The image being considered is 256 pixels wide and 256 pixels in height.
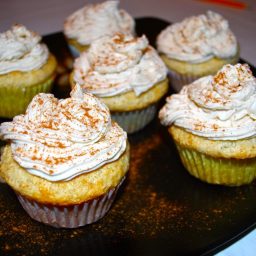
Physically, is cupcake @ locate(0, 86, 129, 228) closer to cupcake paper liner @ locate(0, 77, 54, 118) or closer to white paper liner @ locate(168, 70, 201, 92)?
cupcake paper liner @ locate(0, 77, 54, 118)

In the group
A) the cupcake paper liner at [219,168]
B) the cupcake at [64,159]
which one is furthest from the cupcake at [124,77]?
the cupcake at [64,159]

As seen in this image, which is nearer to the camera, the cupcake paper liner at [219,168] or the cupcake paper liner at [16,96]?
the cupcake paper liner at [219,168]

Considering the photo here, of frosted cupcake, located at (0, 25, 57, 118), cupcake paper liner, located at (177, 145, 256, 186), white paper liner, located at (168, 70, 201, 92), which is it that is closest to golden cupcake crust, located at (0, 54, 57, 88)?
frosted cupcake, located at (0, 25, 57, 118)

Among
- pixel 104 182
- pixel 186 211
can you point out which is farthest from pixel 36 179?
pixel 186 211

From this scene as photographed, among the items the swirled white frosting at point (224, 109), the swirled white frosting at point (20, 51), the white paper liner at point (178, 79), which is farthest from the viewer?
the white paper liner at point (178, 79)

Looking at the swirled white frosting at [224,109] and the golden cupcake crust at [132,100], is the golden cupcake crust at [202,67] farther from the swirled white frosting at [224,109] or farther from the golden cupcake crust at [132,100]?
the swirled white frosting at [224,109]

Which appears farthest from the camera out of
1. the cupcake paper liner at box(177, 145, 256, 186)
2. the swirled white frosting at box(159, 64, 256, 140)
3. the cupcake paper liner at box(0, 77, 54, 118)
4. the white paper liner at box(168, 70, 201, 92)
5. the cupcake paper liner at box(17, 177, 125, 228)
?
the white paper liner at box(168, 70, 201, 92)

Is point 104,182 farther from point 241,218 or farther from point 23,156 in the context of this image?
point 241,218
